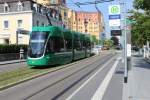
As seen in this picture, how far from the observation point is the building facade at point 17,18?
74.2 m

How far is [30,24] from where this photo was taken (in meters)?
74.2

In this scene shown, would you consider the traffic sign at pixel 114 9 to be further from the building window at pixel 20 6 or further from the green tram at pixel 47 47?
the building window at pixel 20 6

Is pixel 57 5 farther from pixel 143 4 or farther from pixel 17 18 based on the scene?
pixel 17 18

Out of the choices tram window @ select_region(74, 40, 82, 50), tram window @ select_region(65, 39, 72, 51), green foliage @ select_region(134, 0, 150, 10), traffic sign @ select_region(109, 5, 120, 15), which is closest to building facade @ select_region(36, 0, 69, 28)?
tram window @ select_region(74, 40, 82, 50)

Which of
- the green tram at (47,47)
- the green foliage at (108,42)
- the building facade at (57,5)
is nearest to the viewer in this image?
the green tram at (47,47)

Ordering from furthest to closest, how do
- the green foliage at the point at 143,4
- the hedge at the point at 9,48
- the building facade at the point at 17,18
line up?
the building facade at the point at 17,18 → the hedge at the point at 9,48 → the green foliage at the point at 143,4

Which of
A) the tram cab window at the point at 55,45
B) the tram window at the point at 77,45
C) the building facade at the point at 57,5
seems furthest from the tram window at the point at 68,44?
→ the building facade at the point at 57,5

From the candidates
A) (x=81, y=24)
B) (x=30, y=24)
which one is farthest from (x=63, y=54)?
(x=81, y=24)

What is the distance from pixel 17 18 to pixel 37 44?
151 feet

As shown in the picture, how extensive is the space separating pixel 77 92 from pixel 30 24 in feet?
196

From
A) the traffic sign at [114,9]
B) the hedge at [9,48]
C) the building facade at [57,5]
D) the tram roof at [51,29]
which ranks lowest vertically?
the hedge at [9,48]

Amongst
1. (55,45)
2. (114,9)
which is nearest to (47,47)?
(55,45)

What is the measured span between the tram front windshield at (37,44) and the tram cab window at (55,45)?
0.51 meters

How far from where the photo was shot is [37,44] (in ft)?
101
